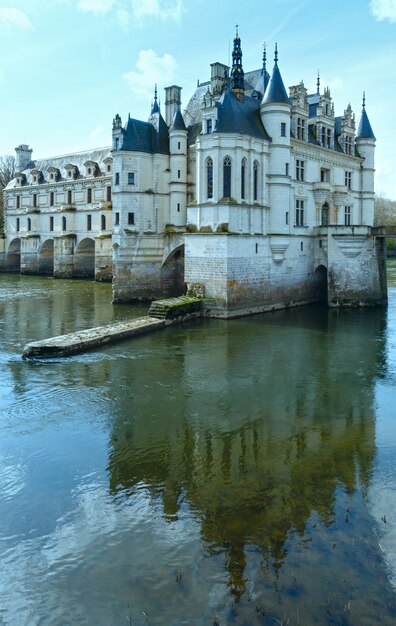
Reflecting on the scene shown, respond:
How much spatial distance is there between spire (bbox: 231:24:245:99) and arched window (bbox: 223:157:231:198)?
18.7 feet

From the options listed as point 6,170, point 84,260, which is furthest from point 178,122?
point 6,170

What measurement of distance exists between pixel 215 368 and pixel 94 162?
123ft

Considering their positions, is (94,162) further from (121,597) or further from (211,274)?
(121,597)

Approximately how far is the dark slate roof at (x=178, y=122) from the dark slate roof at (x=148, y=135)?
1135mm

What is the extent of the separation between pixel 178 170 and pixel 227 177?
6614 mm

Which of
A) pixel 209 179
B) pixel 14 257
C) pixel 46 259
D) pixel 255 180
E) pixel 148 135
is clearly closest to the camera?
pixel 209 179

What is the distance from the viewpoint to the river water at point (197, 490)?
696 cm

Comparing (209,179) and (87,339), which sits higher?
(209,179)

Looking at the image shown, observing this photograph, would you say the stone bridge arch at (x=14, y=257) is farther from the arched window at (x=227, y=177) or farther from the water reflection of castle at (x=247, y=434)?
the water reflection of castle at (x=247, y=434)

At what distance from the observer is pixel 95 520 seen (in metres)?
8.77

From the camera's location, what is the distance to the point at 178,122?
1340 inches

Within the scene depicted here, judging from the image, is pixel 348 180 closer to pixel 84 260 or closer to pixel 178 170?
pixel 178 170

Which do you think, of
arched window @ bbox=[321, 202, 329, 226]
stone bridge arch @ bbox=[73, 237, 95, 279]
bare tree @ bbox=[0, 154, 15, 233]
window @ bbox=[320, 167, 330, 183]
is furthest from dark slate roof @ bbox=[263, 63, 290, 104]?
bare tree @ bbox=[0, 154, 15, 233]

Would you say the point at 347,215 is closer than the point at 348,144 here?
No
